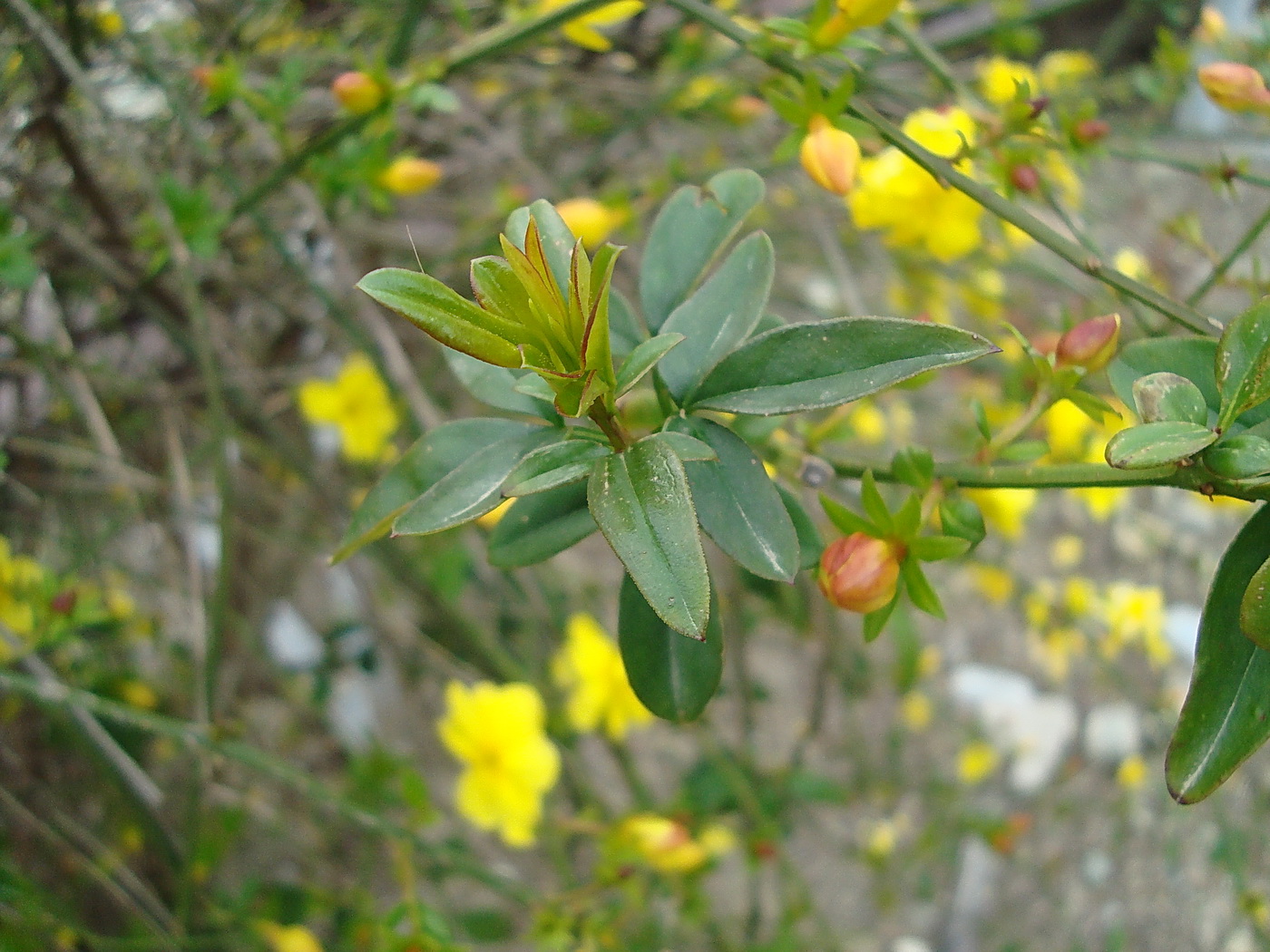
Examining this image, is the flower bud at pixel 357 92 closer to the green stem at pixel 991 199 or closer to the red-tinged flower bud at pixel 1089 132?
the green stem at pixel 991 199

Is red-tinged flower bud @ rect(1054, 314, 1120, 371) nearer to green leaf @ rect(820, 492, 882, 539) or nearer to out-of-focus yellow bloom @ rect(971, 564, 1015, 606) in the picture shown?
green leaf @ rect(820, 492, 882, 539)

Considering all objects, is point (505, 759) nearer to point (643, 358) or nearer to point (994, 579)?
point (643, 358)

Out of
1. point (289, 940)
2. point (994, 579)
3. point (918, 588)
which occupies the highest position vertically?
point (918, 588)

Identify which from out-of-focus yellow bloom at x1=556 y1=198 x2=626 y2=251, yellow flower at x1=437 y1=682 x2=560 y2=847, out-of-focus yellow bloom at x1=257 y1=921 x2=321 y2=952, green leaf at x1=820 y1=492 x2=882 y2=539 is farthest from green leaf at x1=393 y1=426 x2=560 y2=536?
out-of-focus yellow bloom at x1=257 y1=921 x2=321 y2=952

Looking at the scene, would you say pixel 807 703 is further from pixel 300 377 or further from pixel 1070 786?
pixel 300 377

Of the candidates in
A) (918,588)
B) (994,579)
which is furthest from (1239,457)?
(994,579)
